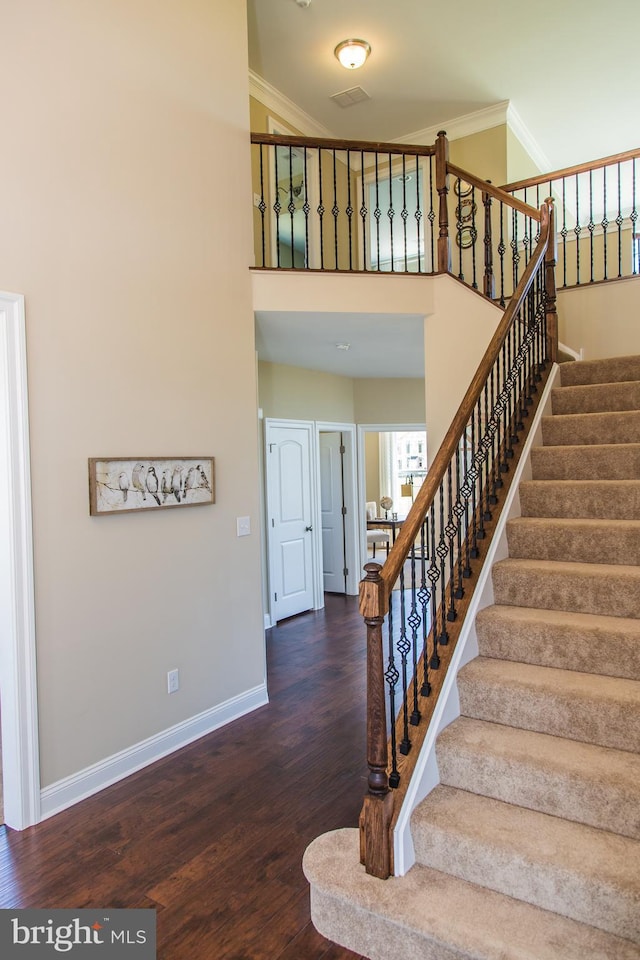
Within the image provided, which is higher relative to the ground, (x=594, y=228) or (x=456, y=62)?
(x=456, y=62)

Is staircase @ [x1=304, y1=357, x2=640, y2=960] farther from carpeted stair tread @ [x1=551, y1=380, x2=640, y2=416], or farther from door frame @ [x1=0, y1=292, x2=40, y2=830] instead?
door frame @ [x1=0, y1=292, x2=40, y2=830]

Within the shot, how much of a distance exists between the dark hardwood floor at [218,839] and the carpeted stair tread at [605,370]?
275 cm

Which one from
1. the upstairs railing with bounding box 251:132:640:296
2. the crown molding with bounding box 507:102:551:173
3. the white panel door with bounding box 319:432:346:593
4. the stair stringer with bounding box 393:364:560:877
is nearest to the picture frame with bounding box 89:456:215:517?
the stair stringer with bounding box 393:364:560:877

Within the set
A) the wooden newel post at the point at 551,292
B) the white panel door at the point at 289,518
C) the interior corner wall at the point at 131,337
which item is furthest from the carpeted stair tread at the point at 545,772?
the white panel door at the point at 289,518

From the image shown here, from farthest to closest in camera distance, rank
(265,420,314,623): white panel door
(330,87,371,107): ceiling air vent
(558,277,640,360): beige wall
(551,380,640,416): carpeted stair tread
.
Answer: (265,420,314,623): white panel door < (330,87,371,107): ceiling air vent < (558,277,640,360): beige wall < (551,380,640,416): carpeted stair tread

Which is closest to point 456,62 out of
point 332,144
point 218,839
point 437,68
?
point 437,68

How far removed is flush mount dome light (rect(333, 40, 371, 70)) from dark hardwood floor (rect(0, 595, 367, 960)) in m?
5.38

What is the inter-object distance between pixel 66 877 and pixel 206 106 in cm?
411

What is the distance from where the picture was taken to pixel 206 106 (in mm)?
3666

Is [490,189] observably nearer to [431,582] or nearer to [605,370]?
[605,370]

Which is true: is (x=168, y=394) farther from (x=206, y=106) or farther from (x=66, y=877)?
(x=66, y=877)

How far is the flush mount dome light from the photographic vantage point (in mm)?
5096

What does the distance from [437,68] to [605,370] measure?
3.52 metres

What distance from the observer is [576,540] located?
2.91m
